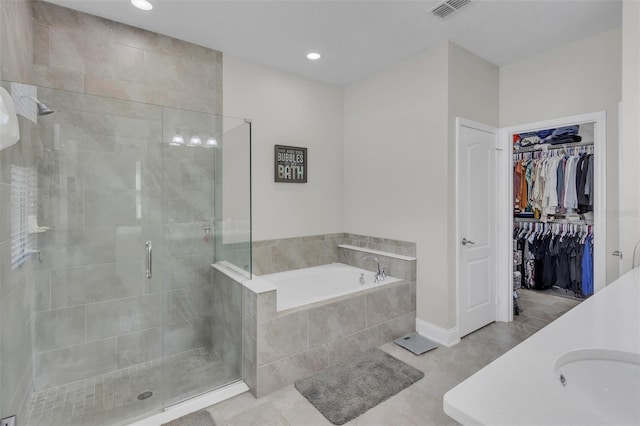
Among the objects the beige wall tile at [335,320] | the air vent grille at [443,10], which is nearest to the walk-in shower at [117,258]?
the beige wall tile at [335,320]

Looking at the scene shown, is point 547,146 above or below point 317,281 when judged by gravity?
above

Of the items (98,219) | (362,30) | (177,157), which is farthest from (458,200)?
(98,219)

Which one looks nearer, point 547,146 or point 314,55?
point 314,55

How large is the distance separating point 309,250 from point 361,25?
2352 millimetres

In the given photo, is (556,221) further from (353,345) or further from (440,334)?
(353,345)

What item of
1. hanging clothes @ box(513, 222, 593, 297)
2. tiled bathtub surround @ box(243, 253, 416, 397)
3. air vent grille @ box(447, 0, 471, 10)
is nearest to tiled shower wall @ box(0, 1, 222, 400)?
tiled bathtub surround @ box(243, 253, 416, 397)

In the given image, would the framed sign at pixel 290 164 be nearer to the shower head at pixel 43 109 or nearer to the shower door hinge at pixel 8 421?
the shower head at pixel 43 109

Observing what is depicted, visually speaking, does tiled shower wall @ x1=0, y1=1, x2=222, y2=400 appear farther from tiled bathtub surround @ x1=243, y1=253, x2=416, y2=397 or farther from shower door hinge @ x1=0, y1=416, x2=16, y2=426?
tiled bathtub surround @ x1=243, y1=253, x2=416, y2=397

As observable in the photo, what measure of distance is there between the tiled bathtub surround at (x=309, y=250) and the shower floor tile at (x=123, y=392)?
114 centimetres

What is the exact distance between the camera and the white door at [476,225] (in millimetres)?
3102

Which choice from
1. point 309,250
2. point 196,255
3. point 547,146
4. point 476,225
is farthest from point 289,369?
point 547,146


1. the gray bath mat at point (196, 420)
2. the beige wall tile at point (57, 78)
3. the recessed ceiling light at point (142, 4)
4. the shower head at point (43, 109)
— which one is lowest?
the gray bath mat at point (196, 420)

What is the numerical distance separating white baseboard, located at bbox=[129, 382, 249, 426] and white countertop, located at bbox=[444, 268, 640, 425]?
6.42 feet

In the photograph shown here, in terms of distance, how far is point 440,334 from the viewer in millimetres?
3002
